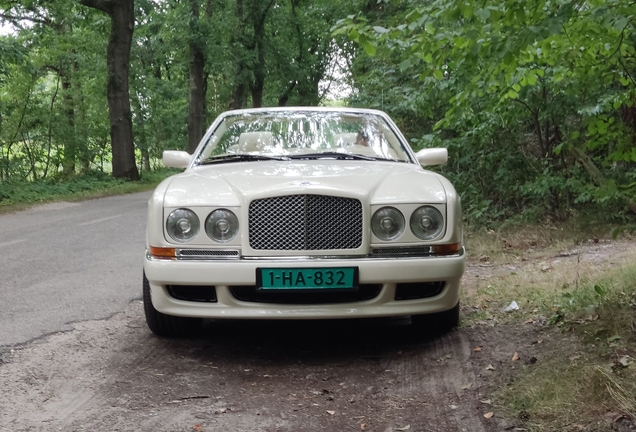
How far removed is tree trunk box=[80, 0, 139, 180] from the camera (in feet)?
65.0

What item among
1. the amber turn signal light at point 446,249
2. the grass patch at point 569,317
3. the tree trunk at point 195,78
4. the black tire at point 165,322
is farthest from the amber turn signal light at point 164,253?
the tree trunk at point 195,78

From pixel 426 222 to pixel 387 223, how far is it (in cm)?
22

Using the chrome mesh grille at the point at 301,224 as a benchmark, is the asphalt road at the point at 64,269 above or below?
below

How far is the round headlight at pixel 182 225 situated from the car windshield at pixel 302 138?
1063 mm

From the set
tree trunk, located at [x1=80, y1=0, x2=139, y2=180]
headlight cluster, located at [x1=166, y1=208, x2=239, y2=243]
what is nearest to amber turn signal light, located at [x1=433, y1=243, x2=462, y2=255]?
headlight cluster, located at [x1=166, y1=208, x2=239, y2=243]

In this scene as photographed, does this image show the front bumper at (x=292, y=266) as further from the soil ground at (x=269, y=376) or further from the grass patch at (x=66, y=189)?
the grass patch at (x=66, y=189)

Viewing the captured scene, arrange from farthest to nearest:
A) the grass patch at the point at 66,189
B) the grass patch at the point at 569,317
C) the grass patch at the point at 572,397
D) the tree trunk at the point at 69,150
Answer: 1. the tree trunk at the point at 69,150
2. the grass patch at the point at 66,189
3. the grass patch at the point at 569,317
4. the grass patch at the point at 572,397

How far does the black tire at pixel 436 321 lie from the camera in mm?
4156

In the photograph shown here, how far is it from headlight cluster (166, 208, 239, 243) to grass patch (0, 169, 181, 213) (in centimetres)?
1056

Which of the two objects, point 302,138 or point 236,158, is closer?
point 236,158

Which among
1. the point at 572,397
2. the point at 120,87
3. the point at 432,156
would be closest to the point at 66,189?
the point at 120,87

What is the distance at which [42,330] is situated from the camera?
14.5 ft

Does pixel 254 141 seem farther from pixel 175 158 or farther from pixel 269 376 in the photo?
pixel 269 376

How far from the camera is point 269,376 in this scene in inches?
140
